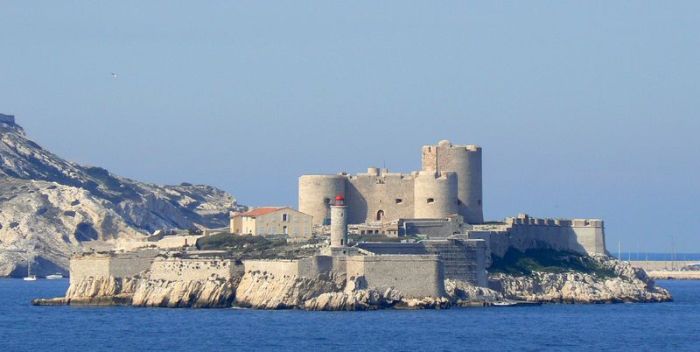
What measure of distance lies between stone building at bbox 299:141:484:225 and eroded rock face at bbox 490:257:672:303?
493 centimetres

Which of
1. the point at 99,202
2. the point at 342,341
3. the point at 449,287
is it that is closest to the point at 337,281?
the point at 449,287

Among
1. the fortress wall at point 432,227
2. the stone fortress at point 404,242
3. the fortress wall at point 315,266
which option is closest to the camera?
the fortress wall at point 315,266

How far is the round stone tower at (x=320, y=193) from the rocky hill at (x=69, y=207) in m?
47.3

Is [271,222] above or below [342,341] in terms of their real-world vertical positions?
above

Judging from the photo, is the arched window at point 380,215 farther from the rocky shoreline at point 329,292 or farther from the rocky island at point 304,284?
the rocky shoreline at point 329,292

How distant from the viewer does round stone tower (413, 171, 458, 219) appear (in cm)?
8450

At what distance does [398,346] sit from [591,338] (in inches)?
346

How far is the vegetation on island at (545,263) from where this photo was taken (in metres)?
83.5

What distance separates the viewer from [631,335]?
67.6m

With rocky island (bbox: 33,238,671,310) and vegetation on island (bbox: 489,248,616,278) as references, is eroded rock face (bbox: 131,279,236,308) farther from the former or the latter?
vegetation on island (bbox: 489,248,616,278)

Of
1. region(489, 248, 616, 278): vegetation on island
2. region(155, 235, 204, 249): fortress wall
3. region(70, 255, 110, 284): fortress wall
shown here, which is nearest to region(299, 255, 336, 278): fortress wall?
region(70, 255, 110, 284): fortress wall

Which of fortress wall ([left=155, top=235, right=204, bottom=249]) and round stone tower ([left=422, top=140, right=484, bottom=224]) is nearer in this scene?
fortress wall ([left=155, top=235, right=204, bottom=249])

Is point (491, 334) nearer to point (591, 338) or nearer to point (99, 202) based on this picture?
point (591, 338)

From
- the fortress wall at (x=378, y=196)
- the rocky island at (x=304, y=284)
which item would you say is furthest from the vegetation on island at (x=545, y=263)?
the fortress wall at (x=378, y=196)
